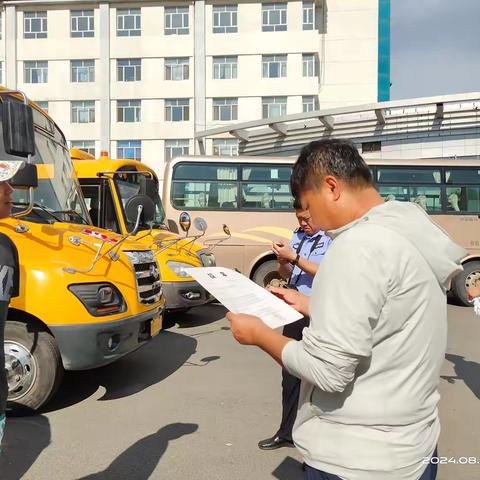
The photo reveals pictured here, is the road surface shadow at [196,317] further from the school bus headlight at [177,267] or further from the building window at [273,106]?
the building window at [273,106]

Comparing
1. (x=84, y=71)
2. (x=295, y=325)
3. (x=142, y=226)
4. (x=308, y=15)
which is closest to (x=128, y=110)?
(x=84, y=71)

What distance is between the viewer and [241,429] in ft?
13.8

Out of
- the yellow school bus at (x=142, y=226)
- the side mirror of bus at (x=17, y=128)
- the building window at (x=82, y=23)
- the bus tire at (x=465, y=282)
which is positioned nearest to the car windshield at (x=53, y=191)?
the side mirror of bus at (x=17, y=128)

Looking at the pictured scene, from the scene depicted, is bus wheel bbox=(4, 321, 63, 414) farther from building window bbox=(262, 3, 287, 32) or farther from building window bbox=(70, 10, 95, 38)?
building window bbox=(70, 10, 95, 38)

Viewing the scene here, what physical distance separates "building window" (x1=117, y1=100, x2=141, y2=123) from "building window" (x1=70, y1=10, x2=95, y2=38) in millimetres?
5495

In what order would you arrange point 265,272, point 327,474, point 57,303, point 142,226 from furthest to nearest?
point 265,272 → point 142,226 → point 57,303 → point 327,474

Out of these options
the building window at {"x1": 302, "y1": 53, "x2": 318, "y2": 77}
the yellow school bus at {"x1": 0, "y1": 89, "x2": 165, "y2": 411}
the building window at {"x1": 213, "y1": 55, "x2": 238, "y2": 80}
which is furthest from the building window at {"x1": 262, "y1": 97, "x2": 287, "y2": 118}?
the yellow school bus at {"x1": 0, "y1": 89, "x2": 165, "y2": 411}

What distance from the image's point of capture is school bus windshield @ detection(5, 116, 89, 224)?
4617 mm

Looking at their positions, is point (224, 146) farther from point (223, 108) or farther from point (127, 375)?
point (127, 375)

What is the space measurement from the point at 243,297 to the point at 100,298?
2764 mm

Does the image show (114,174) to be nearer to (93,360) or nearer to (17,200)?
(17,200)

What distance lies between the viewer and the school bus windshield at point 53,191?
4617 mm

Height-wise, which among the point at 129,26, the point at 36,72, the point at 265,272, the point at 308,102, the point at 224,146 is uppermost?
the point at 129,26

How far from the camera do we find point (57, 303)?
410cm
